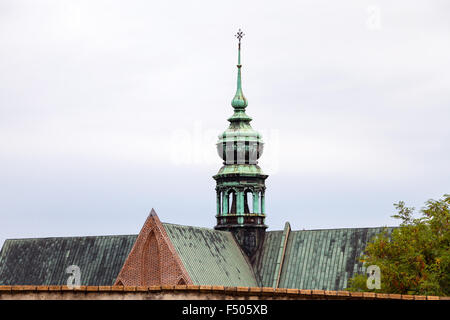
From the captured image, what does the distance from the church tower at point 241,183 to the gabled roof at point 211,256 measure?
1.08 m

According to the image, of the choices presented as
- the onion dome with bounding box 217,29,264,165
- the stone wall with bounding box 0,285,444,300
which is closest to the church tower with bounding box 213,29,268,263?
the onion dome with bounding box 217,29,264,165

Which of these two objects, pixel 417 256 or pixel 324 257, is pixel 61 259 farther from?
pixel 417 256

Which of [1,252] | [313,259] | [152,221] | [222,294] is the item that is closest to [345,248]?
[313,259]

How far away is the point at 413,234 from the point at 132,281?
711 inches

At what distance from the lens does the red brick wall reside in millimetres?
52781

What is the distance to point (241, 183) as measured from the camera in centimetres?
6134

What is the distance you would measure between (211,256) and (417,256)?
686 inches

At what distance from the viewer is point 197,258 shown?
54.5 metres

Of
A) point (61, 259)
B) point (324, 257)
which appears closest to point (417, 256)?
point (324, 257)

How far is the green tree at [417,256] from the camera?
1593 inches

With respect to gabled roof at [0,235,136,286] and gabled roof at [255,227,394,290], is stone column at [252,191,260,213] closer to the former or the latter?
gabled roof at [255,227,394,290]

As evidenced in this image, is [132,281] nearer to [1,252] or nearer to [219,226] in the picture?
[219,226]
